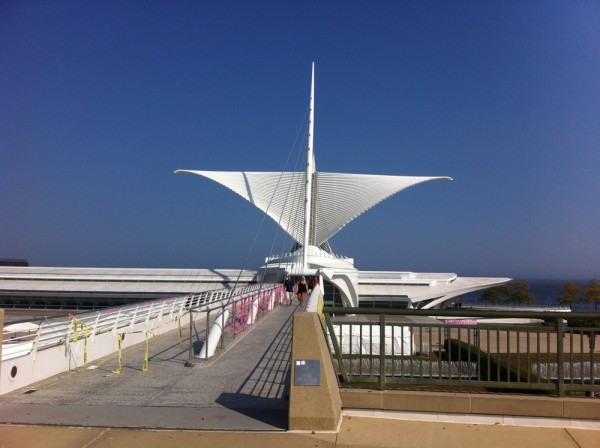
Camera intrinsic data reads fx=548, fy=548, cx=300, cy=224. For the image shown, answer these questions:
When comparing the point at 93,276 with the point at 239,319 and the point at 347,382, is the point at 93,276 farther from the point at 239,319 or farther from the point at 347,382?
the point at 347,382

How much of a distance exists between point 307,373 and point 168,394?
2718 millimetres

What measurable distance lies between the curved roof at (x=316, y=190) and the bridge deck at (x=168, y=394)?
36.6m

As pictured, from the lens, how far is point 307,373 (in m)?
6.07

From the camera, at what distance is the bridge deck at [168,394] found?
21.0 feet

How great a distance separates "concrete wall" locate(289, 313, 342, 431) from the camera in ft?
19.5

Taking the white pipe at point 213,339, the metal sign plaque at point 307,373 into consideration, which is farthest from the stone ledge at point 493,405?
the white pipe at point 213,339

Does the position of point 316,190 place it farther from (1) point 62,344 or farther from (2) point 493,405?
(2) point 493,405

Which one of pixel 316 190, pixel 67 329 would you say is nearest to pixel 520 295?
pixel 316 190

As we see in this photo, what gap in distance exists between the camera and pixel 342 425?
620 cm

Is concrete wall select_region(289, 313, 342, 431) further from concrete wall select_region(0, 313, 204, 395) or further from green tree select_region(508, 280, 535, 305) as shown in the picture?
green tree select_region(508, 280, 535, 305)

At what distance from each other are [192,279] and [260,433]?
41975 mm

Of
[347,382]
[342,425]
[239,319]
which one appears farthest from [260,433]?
[239,319]

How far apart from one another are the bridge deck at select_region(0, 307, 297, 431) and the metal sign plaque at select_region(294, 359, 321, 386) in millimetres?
592

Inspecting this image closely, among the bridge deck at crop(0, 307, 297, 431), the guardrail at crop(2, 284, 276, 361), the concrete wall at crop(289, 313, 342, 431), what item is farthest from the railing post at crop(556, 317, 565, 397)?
the guardrail at crop(2, 284, 276, 361)
